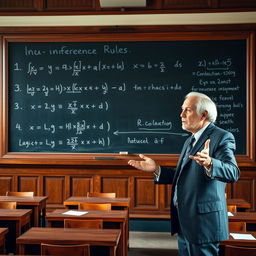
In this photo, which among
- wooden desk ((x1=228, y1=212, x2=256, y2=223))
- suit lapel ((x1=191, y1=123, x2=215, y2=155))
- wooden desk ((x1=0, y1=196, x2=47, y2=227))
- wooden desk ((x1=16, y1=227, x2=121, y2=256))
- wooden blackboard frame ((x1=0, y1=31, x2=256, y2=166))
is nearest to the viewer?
suit lapel ((x1=191, y1=123, x2=215, y2=155))

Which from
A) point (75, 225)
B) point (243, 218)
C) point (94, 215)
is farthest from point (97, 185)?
point (243, 218)

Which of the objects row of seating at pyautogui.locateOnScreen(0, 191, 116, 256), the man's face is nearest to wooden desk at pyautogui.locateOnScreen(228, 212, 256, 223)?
row of seating at pyautogui.locateOnScreen(0, 191, 116, 256)

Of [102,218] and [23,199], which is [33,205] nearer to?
[23,199]

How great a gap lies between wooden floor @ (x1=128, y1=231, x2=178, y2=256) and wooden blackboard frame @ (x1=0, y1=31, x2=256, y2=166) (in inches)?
43.2

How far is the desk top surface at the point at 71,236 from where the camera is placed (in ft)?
8.29

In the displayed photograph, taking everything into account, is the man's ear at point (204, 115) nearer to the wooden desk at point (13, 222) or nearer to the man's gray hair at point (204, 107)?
the man's gray hair at point (204, 107)

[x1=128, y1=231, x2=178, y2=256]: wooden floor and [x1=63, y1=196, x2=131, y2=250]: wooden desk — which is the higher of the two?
[x1=63, y1=196, x2=131, y2=250]: wooden desk

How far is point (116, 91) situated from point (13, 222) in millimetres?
2931

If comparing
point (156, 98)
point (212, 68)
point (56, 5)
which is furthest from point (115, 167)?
point (56, 5)

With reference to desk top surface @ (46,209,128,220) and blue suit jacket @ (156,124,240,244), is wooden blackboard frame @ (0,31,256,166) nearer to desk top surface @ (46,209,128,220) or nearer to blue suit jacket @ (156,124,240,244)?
desk top surface @ (46,209,128,220)

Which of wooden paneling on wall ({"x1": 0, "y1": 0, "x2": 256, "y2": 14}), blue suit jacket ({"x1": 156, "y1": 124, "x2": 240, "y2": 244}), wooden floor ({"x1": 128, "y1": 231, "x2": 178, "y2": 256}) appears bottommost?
wooden floor ({"x1": 128, "y1": 231, "x2": 178, "y2": 256})

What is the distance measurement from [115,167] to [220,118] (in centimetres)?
185

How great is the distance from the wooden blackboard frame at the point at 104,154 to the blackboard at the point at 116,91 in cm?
7

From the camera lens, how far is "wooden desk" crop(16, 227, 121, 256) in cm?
252
